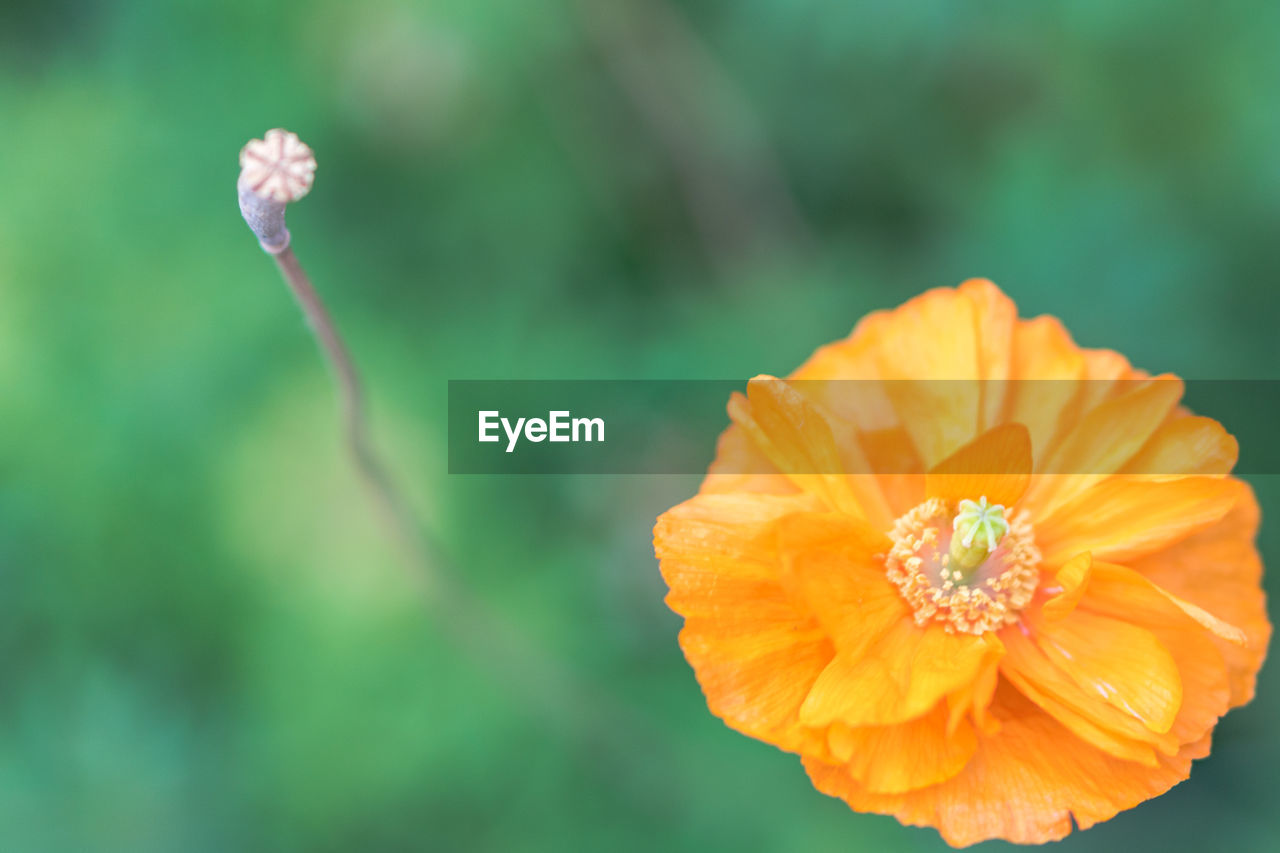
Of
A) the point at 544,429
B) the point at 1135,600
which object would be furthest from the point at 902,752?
the point at 544,429

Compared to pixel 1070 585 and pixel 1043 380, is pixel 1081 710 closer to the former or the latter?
pixel 1070 585

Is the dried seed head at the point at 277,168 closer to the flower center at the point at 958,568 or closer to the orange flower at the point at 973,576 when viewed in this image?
the orange flower at the point at 973,576

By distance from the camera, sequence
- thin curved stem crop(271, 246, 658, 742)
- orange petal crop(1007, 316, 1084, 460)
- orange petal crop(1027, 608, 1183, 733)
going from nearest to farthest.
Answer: orange petal crop(1027, 608, 1183, 733)
orange petal crop(1007, 316, 1084, 460)
thin curved stem crop(271, 246, 658, 742)

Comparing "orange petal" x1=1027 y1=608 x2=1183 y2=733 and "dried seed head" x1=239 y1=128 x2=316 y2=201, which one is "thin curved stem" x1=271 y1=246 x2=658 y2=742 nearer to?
"dried seed head" x1=239 y1=128 x2=316 y2=201

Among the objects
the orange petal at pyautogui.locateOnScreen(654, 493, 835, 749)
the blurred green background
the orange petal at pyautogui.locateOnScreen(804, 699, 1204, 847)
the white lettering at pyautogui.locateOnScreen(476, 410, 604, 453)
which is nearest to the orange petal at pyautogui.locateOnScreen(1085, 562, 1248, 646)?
the orange petal at pyautogui.locateOnScreen(804, 699, 1204, 847)

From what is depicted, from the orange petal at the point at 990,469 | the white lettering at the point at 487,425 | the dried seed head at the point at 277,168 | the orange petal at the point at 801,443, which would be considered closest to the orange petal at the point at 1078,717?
the orange petal at the point at 990,469

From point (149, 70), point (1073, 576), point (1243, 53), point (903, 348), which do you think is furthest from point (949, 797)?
point (149, 70)

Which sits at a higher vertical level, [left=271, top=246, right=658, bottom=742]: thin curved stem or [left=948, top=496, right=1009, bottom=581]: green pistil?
[left=948, top=496, right=1009, bottom=581]: green pistil
